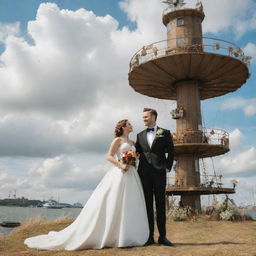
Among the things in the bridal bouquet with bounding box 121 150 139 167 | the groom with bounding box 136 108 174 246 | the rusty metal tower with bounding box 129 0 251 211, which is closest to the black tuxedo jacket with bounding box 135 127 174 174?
the groom with bounding box 136 108 174 246

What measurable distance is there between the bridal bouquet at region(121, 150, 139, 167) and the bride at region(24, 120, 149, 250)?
0.09 m

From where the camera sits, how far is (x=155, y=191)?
24.9 ft

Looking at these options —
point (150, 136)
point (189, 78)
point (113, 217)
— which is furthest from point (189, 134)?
point (113, 217)

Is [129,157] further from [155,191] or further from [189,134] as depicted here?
[189,134]

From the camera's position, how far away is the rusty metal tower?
20.7 meters

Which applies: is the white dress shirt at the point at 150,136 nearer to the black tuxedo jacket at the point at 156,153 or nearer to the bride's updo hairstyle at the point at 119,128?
the black tuxedo jacket at the point at 156,153

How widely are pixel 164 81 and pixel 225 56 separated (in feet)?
15.2

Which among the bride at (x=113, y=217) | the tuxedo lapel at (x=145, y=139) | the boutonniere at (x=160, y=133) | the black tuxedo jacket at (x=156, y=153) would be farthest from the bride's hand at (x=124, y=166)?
the boutonniere at (x=160, y=133)

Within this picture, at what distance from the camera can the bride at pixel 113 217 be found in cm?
711

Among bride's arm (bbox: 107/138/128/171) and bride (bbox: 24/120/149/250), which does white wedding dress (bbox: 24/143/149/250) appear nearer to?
bride (bbox: 24/120/149/250)

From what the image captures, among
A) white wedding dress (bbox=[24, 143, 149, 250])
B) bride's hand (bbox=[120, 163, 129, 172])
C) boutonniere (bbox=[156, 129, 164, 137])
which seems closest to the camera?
white wedding dress (bbox=[24, 143, 149, 250])

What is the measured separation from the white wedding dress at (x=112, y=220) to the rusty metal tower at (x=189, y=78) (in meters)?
13.2

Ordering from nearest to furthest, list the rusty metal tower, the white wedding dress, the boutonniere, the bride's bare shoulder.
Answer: the white wedding dress
the boutonniere
the bride's bare shoulder
the rusty metal tower

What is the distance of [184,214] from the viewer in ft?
59.4
